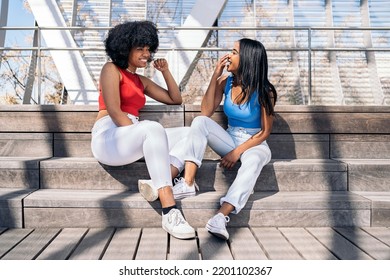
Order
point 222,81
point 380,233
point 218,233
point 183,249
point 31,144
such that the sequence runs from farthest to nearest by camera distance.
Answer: point 31,144, point 222,81, point 380,233, point 218,233, point 183,249

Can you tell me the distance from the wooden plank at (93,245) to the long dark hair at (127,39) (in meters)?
0.97

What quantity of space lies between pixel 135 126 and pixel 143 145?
121 millimetres

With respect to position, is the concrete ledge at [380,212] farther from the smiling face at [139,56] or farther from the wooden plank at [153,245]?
the smiling face at [139,56]

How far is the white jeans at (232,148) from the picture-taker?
88.0 inches

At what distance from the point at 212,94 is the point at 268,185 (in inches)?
25.6

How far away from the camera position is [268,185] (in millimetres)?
2629

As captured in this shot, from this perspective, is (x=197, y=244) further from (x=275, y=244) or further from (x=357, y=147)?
(x=357, y=147)

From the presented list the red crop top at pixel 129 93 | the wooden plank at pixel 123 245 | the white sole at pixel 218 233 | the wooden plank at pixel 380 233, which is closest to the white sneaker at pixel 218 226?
the white sole at pixel 218 233

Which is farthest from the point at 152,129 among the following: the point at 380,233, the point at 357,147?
the point at 357,147

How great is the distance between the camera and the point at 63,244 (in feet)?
6.57

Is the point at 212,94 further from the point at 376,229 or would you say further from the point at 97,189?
→ the point at 376,229

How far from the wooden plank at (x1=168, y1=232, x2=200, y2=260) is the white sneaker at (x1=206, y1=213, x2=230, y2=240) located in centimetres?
10

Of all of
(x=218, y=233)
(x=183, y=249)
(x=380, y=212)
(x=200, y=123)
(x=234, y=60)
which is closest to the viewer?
(x=183, y=249)

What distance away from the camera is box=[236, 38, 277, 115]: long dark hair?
2541mm
